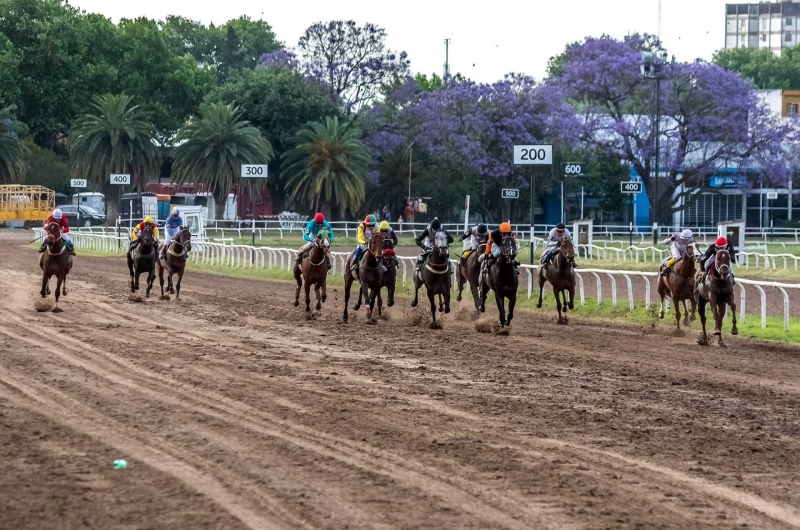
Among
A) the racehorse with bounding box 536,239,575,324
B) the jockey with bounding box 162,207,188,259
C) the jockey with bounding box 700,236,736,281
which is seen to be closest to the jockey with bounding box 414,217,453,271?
the racehorse with bounding box 536,239,575,324

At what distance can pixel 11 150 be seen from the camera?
70.4m

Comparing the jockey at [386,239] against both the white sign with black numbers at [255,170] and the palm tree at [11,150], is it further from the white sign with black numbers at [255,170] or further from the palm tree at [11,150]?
the palm tree at [11,150]

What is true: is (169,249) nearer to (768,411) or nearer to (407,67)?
(768,411)

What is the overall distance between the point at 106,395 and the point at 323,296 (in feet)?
37.0

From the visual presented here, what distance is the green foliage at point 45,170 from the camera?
78.1 meters

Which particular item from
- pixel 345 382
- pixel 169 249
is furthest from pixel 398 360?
pixel 169 249

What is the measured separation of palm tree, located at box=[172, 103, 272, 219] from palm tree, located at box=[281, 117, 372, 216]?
197 cm

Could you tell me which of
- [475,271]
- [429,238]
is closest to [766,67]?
[475,271]

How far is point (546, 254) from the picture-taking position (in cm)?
2156

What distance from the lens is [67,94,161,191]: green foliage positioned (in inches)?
2571

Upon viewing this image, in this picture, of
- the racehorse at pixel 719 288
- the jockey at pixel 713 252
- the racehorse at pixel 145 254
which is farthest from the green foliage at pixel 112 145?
the racehorse at pixel 719 288

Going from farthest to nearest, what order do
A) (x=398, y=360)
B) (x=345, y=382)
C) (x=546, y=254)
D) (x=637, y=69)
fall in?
(x=637, y=69) < (x=546, y=254) < (x=398, y=360) < (x=345, y=382)

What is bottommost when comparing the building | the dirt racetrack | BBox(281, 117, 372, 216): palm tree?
the dirt racetrack

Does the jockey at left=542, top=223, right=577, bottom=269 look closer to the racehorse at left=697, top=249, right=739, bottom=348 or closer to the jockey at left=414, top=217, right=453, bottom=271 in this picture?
the jockey at left=414, top=217, right=453, bottom=271
